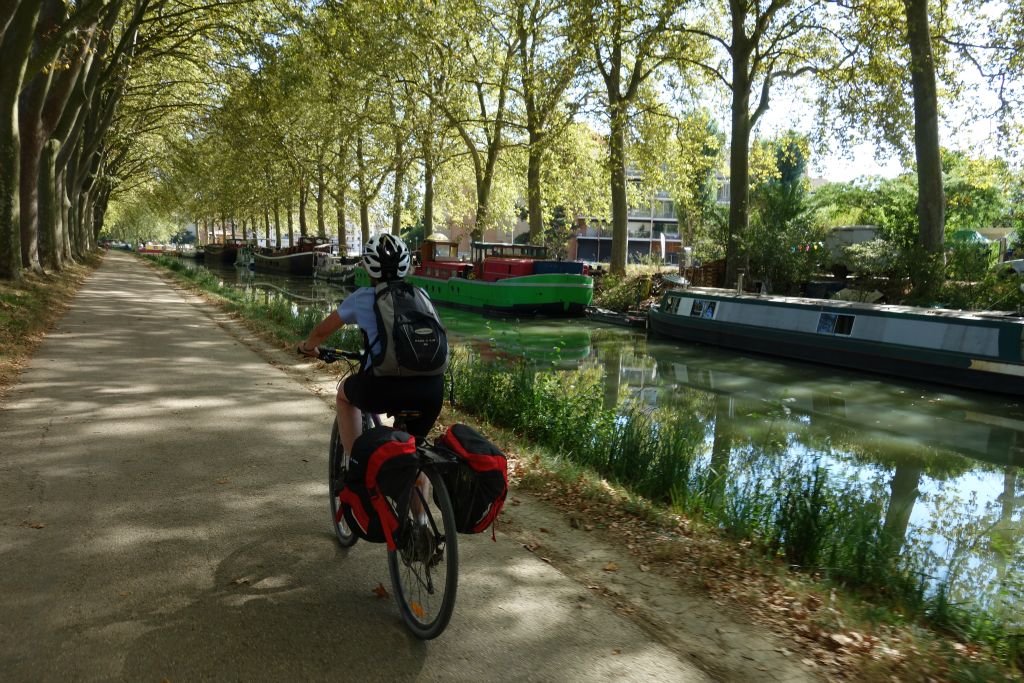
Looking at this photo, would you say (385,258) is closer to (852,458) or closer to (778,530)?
(778,530)

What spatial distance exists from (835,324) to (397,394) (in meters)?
14.8

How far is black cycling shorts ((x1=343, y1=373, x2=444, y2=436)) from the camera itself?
351cm

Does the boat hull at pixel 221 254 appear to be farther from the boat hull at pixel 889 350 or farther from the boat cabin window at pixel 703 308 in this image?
the boat hull at pixel 889 350

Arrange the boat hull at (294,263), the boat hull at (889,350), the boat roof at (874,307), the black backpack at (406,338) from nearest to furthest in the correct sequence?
the black backpack at (406,338) → the boat hull at (889,350) → the boat roof at (874,307) → the boat hull at (294,263)

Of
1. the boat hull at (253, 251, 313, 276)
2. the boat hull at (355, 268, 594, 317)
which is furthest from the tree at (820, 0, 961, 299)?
the boat hull at (253, 251, 313, 276)

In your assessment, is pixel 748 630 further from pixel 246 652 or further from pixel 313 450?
pixel 313 450

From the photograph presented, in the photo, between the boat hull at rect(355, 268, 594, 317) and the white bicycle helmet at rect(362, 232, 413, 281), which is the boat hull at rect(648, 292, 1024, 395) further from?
the white bicycle helmet at rect(362, 232, 413, 281)

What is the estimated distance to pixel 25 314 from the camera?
12.2 m

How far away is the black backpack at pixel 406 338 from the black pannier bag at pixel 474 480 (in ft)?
1.32

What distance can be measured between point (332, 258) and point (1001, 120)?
1435 inches

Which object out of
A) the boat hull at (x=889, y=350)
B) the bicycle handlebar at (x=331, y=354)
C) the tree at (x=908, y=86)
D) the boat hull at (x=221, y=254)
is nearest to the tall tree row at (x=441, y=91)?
the tree at (x=908, y=86)

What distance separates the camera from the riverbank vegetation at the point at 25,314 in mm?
9203

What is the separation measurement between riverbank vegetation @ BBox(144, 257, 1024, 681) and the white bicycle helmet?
2.11 metres

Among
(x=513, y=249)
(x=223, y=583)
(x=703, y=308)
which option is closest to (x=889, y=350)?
(x=703, y=308)
